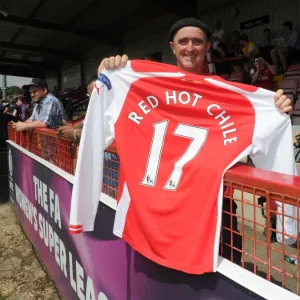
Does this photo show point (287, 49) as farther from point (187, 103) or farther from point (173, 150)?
point (173, 150)

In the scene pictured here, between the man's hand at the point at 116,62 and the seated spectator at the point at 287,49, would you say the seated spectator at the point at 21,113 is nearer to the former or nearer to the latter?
the seated spectator at the point at 287,49

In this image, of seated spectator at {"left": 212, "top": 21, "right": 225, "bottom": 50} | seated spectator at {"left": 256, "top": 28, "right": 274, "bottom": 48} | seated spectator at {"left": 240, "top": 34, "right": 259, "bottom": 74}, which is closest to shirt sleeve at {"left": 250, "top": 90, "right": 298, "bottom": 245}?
seated spectator at {"left": 240, "top": 34, "right": 259, "bottom": 74}

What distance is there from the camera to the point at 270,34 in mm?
8656

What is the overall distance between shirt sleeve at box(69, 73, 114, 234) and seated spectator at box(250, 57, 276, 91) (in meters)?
6.51

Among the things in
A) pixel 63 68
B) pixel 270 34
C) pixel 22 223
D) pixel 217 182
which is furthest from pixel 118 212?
pixel 63 68

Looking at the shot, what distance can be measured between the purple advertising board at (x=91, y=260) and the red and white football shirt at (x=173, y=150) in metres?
0.09

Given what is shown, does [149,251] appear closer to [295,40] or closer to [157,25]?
[295,40]

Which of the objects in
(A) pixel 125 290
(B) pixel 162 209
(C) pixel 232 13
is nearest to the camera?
(B) pixel 162 209

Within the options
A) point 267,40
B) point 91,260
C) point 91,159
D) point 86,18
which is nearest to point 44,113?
point 91,260

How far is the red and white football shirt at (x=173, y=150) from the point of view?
133cm

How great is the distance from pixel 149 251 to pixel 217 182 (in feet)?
1.53

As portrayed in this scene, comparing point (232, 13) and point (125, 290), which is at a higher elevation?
point (232, 13)

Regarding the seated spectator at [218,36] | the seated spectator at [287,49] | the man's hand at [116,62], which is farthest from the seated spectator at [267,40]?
the man's hand at [116,62]

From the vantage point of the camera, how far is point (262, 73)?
25.4 ft
